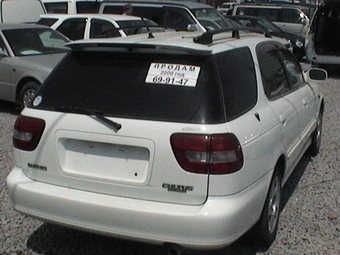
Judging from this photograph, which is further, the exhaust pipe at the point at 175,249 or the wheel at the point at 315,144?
the wheel at the point at 315,144

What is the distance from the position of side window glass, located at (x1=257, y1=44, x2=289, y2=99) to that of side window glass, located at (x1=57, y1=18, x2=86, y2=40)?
23.9 ft

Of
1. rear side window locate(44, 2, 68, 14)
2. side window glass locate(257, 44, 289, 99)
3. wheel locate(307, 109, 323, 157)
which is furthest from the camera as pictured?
rear side window locate(44, 2, 68, 14)

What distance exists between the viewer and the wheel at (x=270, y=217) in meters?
3.78

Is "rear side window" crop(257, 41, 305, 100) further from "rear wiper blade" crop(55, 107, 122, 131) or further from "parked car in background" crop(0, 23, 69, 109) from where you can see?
"parked car in background" crop(0, 23, 69, 109)

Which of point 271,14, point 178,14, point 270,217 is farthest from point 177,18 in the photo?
point 270,217

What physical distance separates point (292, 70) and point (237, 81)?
1.76 m

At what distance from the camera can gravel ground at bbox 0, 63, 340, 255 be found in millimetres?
3936

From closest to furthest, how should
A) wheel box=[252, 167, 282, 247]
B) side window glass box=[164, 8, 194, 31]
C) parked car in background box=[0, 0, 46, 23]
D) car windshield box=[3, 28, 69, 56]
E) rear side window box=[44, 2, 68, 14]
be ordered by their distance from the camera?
wheel box=[252, 167, 282, 247] → car windshield box=[3, 28, 69, 56] → parked car in background box=[0, 0, 46, 23] → side window glass box=[164, 8, 194, 31] → rear side window box=[44, 2, 68, 14]

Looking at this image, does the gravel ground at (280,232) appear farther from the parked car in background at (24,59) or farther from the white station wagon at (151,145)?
the parked car in background at (24,59)

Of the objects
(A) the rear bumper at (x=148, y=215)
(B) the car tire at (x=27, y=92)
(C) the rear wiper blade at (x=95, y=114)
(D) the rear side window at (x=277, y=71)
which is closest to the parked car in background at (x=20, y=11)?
(B) the car tire at (x=27, y=92)

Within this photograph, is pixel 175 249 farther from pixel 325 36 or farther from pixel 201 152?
pixel 325 36

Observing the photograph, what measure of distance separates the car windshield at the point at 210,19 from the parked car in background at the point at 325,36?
2.55 m

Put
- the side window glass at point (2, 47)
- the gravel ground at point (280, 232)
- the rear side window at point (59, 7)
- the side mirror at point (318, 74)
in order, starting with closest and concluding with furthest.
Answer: the gravel ground at point (280, 232)
the side mirror at point (318, 74)
the side window glass at point (2, 47)
the rear side window at point (59, 7)

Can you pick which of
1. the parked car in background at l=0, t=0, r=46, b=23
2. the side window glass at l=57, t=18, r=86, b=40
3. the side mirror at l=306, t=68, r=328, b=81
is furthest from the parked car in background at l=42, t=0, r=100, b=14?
the side mirror at l=306, t=68, r=328, b=81
